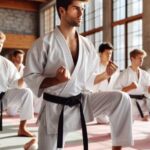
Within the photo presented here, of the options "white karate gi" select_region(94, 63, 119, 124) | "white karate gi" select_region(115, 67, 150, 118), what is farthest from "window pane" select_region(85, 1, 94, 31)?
"white karate gi" select_region(115, 67, 150, 118)

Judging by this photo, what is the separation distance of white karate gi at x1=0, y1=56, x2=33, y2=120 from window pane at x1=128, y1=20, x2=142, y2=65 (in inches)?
214

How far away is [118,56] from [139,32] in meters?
1.21

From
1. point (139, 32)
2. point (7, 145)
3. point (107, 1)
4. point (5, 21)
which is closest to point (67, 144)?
point (7, 145)

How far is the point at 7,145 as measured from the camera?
370cm

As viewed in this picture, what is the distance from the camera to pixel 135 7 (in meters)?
→ 9.59

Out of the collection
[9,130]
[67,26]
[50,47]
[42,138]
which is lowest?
[9,130]

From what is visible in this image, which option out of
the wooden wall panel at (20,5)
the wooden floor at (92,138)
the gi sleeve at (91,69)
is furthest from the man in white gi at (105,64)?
the wooden wall panel at (20,5)

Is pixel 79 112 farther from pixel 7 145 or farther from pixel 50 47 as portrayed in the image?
pixel 7 145

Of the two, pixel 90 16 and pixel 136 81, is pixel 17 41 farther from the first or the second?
pixel 136 81

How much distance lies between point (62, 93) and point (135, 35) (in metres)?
7.59

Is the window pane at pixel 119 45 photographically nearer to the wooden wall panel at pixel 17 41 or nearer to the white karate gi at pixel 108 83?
the white karate gi at pixel 108 83

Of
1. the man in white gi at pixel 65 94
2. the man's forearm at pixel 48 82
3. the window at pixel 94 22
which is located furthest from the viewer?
the window at pixel 94 22

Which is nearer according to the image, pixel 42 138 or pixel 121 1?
pixel 42 138

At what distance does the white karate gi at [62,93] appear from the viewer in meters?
2.30
